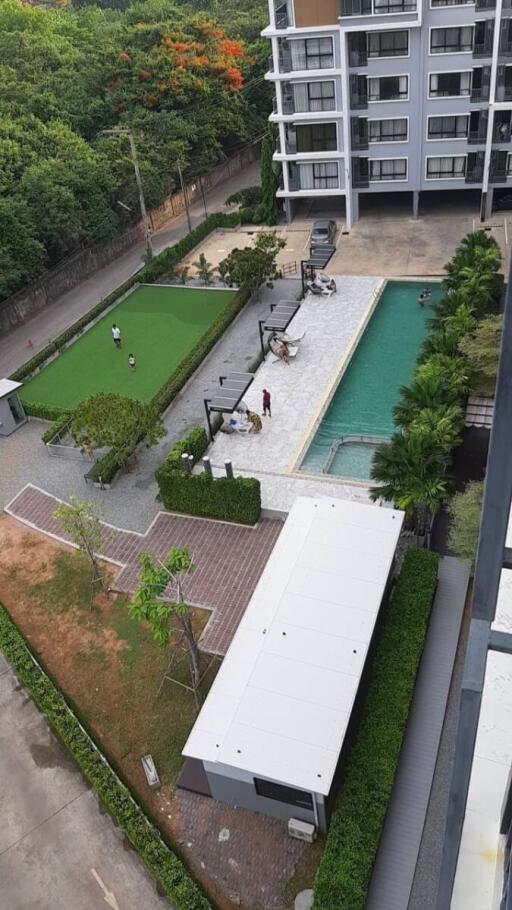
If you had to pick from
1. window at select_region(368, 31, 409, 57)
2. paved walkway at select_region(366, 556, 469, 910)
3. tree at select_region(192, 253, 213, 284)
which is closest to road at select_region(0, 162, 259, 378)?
tree at select_region(192, 253, 213, 284)

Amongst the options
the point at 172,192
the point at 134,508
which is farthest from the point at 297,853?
the point at 172,192

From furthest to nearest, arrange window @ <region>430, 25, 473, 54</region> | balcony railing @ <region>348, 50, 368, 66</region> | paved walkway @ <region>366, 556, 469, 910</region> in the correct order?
balcony railing @ <region>348, 50, 368, 66</region> < window @ <region>430, 25, 473, 54</region> < paved walkway @ <region>366, 556, 469, 910</region>

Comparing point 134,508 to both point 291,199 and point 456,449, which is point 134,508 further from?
point 291,199

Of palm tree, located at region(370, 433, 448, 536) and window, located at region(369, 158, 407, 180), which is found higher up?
window, located at region(369, 158, 407, 180)


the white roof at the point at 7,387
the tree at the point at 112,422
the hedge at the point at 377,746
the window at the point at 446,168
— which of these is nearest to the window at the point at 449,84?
the window at the point at 446,168

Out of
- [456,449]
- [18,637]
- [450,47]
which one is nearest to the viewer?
[18,637]

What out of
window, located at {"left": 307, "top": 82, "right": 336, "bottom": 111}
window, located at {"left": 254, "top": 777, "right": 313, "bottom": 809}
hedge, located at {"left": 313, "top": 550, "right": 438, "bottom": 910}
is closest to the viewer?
hedge, located at {"left": 313, "top": 550, "right": 438, "bottom": 910}

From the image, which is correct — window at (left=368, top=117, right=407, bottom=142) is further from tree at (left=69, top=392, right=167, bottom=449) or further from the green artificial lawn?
tree at (left=69, top=392, right=167, bottom=449)
